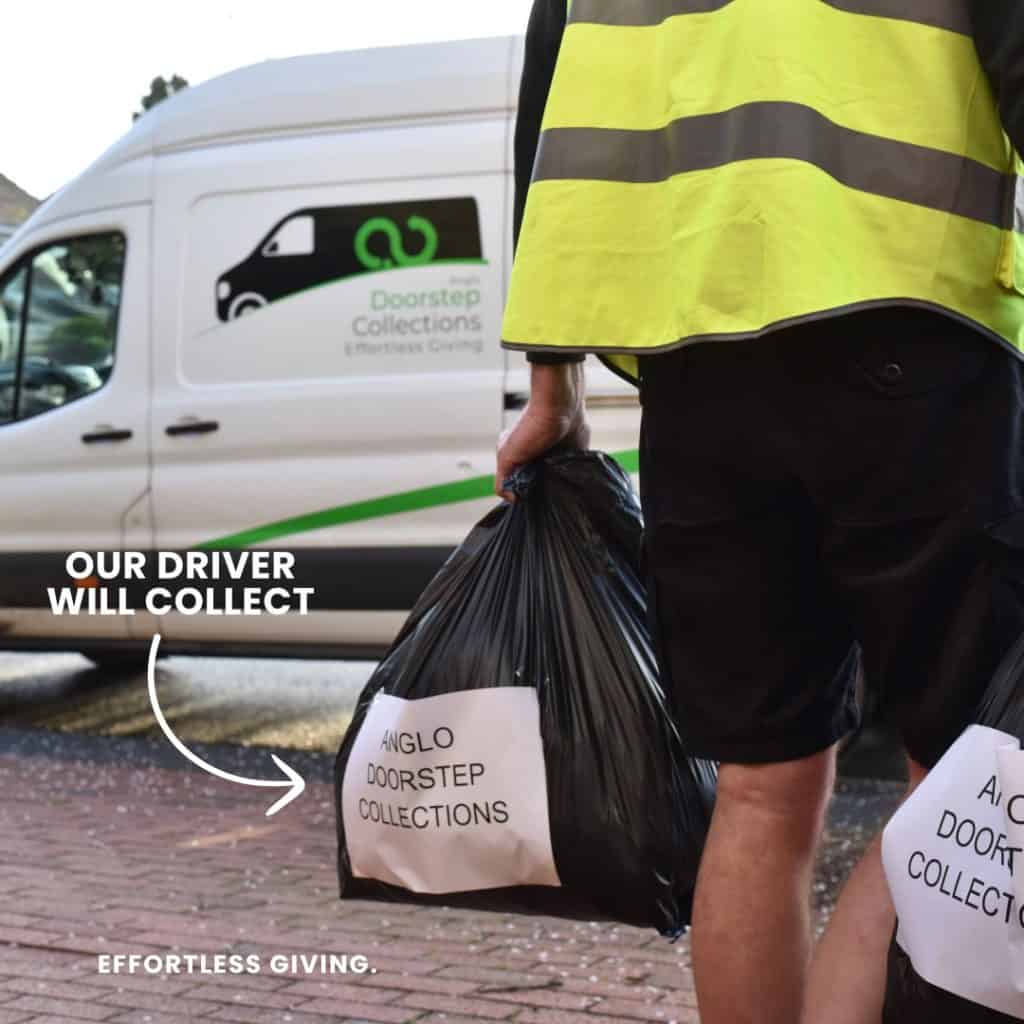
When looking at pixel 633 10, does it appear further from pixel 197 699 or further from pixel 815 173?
pixel 197 699

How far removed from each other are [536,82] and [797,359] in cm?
57

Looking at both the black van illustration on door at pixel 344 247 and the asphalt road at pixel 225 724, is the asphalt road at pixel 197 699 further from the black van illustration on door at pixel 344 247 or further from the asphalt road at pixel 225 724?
the black van illustration on door at pixel 344 247

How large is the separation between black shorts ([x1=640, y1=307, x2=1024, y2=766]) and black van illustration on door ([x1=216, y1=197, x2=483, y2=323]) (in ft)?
13.8

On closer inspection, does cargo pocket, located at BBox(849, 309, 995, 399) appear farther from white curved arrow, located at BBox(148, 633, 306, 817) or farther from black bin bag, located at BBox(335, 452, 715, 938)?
white curved arrow, located at BBox(148, 633, 306, 817)

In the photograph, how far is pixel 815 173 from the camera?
177 centimetres

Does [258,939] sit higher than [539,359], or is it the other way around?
[539,359]

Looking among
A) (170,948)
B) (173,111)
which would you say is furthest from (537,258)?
(173,111)

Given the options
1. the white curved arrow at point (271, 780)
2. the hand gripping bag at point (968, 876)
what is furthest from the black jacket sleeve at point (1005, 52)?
the white curved arrow at point (271, 780)

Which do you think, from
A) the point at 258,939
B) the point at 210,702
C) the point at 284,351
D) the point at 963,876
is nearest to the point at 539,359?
the point at 963,876

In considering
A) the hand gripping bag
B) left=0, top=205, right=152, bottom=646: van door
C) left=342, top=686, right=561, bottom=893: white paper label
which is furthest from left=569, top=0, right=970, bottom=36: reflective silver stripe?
left=0, top=205, right=152, bottom=646: van door

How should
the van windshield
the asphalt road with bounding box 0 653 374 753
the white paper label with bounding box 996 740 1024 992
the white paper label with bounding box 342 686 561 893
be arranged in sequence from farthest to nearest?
1. the asphalt road with bounding box 0 653 374 753
2. the van windshield
3. the white paper label with bounding box 342 686 561 893
4. the white paper label with bounding box 996 740 1024 992

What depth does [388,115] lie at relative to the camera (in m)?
6.21

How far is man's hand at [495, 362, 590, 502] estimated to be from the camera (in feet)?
7.36

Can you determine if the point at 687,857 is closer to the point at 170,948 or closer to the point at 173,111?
the point at 170,948
